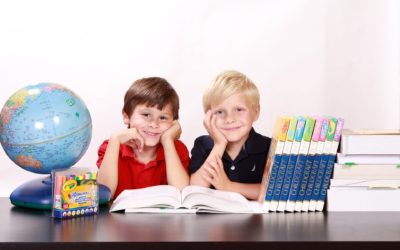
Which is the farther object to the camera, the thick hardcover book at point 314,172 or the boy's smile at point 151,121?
the boy's smile at point 151,121

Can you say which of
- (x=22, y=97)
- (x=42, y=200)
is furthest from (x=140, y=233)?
(x=22, y=97)

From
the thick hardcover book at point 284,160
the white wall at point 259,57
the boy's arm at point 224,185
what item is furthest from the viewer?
the white wall at point 259,57

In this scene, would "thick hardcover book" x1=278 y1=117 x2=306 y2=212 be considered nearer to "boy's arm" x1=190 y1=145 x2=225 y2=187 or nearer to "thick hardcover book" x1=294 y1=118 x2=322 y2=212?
"thick hardcover book" x1=294 y1=118 x2=322 y2=212

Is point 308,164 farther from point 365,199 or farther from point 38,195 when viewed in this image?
point 38,195

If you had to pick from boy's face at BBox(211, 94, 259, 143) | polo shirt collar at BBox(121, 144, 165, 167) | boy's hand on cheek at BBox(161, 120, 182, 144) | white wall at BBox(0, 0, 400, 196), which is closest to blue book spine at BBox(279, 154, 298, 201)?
boy's face at BBox(211, 94, 259, 143)

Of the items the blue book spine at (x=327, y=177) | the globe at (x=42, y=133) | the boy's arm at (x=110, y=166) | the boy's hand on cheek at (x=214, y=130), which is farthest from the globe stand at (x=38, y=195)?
the blue book spine at (x=327, y=177)

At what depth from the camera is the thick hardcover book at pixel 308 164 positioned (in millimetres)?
2137

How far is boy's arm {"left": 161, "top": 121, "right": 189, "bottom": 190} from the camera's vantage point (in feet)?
8.43

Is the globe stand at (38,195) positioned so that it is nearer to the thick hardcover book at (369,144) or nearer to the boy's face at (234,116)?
the boy's face at (234,116)

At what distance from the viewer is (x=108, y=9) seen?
4.73 metres

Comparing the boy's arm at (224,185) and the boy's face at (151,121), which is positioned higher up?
the boy's face at (151,121)

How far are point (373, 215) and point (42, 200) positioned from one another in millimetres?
1010

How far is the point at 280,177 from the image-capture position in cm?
214

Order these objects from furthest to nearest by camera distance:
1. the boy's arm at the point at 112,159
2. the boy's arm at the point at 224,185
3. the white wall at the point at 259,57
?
the white wall at the point at 259,57 < the boy's arm at the point at 112,159 < the boy's arm at the point at 224,185
